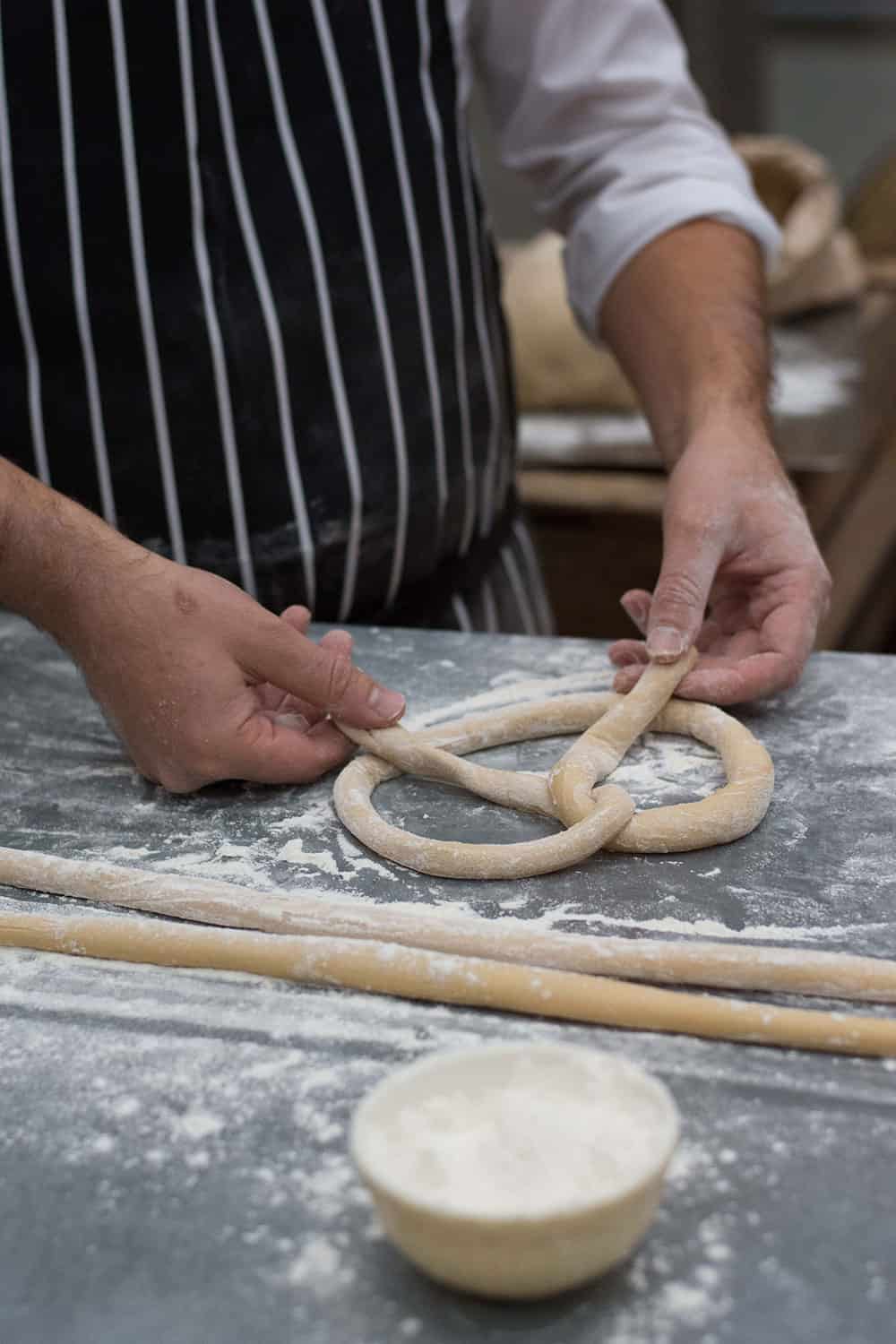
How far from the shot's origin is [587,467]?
8.92ft

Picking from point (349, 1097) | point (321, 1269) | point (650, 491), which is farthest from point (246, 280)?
point (650, 491)

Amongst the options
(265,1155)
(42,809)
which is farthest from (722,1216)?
(42,809)

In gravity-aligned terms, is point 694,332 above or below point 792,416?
above

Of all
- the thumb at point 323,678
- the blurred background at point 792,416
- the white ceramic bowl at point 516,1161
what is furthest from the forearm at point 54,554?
the blurred background at point 792,416

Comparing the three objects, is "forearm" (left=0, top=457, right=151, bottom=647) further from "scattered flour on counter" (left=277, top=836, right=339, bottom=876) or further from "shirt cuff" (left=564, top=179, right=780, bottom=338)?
"shirt cuff" (left=564, top=179, right=780, bottom=338)

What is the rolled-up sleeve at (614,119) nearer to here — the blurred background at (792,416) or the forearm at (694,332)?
the forearm at (694,332)

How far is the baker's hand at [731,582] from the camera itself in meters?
1.15

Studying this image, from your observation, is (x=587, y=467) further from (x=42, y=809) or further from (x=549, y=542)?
(x=42, y=809)

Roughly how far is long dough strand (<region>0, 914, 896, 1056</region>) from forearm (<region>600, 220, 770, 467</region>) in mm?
680

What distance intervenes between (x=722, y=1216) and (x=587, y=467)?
221cm

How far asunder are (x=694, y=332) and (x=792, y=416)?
138 centimetres

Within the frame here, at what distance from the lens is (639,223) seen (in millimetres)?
1498

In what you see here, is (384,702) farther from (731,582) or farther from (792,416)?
(792,416)

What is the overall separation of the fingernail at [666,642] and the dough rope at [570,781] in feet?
0.05
